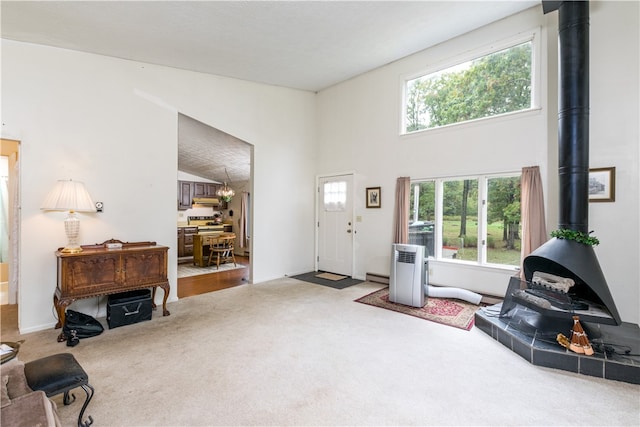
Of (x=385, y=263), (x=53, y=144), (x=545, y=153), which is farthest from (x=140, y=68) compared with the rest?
(x=545, y=153)

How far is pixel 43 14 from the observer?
2709 mm

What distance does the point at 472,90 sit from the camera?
4336mm

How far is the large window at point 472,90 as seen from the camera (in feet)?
12.8

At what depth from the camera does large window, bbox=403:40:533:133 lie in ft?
12.8

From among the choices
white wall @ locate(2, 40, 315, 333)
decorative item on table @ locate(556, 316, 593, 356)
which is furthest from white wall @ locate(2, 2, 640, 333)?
decorative item on table @ locate(556, 316, 593, 356)

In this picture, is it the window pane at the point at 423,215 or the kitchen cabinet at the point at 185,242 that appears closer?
the window pane at the point at 423,215

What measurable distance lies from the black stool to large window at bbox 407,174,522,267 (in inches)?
173

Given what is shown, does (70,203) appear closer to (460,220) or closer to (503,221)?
(460,220)

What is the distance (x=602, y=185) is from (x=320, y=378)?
369 cm

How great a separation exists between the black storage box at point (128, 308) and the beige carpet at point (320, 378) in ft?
0.41

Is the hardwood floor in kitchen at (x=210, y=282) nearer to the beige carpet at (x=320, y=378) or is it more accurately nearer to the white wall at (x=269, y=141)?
the white wall at (x=269, y=141)

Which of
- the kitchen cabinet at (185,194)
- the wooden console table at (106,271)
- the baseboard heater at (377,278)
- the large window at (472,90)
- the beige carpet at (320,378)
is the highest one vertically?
the large window at (472,90)

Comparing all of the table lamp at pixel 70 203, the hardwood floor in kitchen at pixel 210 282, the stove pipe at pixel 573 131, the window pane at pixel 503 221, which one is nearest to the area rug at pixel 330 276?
the hardwood floor in kitchen at pixel 210 282

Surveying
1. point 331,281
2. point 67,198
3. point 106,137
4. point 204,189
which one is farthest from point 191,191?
point 67,198
